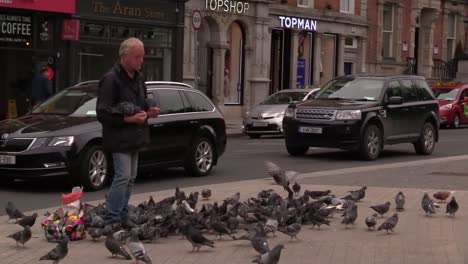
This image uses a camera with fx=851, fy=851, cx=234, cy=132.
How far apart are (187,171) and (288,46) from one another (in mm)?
22212

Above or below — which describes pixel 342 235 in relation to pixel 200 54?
below

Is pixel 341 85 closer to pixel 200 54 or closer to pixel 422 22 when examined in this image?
pixel 200 54

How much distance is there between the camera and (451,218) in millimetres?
9359

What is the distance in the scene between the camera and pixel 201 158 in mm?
14070

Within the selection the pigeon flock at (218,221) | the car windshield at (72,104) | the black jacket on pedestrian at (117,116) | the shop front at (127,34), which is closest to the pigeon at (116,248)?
the pigeon flock at (218,221)

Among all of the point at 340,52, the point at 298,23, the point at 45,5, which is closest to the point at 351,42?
the point at 340,52

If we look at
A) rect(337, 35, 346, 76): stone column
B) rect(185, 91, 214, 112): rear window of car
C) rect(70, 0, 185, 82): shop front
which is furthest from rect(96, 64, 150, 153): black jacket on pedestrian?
rect(337, 35, 346, 76): stone column

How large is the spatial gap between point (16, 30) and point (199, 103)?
37.0ft

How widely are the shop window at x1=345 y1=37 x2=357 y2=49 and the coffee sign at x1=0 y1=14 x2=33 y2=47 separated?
1849 cm

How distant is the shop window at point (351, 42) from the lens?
39.2 meters

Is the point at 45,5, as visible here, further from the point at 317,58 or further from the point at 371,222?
the point at 371,222

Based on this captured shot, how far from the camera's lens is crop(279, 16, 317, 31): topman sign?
34312mm

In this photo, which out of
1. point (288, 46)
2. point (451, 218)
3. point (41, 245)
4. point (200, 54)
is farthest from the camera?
point (288, 46)

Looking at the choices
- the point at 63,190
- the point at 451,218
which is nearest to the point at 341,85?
the point at 63,190
